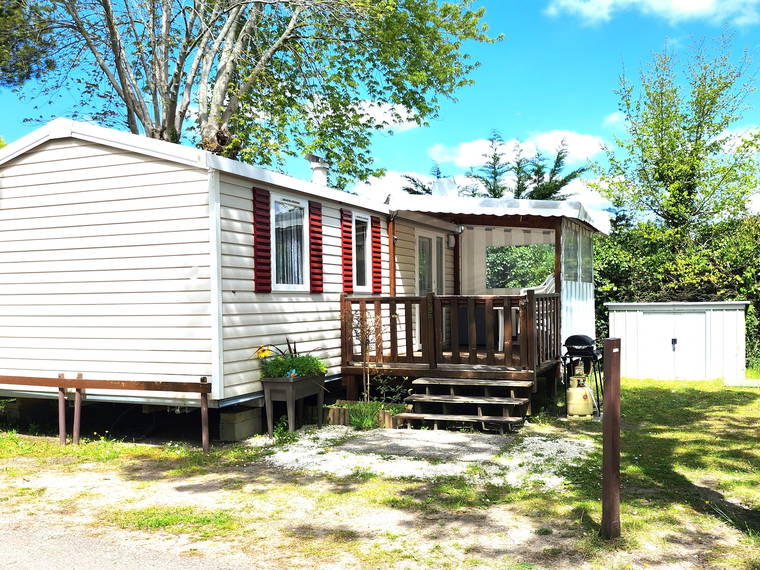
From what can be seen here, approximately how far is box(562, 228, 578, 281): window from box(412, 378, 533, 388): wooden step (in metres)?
2.66

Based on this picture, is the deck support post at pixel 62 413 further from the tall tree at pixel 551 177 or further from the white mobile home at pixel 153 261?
the tall tree at pixel 551 177

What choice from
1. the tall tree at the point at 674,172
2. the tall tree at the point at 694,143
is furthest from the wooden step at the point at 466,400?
the tall tree at the point at 694,143

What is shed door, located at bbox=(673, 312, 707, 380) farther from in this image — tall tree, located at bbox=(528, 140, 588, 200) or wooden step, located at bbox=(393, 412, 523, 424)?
tall tree, located at bbox=(528, 140, 588, 200)

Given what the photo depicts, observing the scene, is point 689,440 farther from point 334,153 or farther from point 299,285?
point 334,153

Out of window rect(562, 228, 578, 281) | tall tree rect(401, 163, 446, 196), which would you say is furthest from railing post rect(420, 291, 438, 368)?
tall tree rect(401, 163, 446, 196)

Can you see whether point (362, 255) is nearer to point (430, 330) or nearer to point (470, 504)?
point (430, 330)

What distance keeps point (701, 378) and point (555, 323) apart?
4.26 m

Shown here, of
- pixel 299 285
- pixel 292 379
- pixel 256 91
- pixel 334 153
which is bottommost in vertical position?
pixel 292 379

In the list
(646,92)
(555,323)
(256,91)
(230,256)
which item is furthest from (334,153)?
(230,256)

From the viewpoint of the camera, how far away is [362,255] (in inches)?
411

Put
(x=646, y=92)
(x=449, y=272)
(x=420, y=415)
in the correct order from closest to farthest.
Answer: (x=420, y=415), (x=449, y=272), (x=646, y=92)

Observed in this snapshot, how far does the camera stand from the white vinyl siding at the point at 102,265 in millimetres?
7254

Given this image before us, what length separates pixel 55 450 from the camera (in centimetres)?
731

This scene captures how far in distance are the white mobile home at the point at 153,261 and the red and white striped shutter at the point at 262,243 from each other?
0.02 metres
